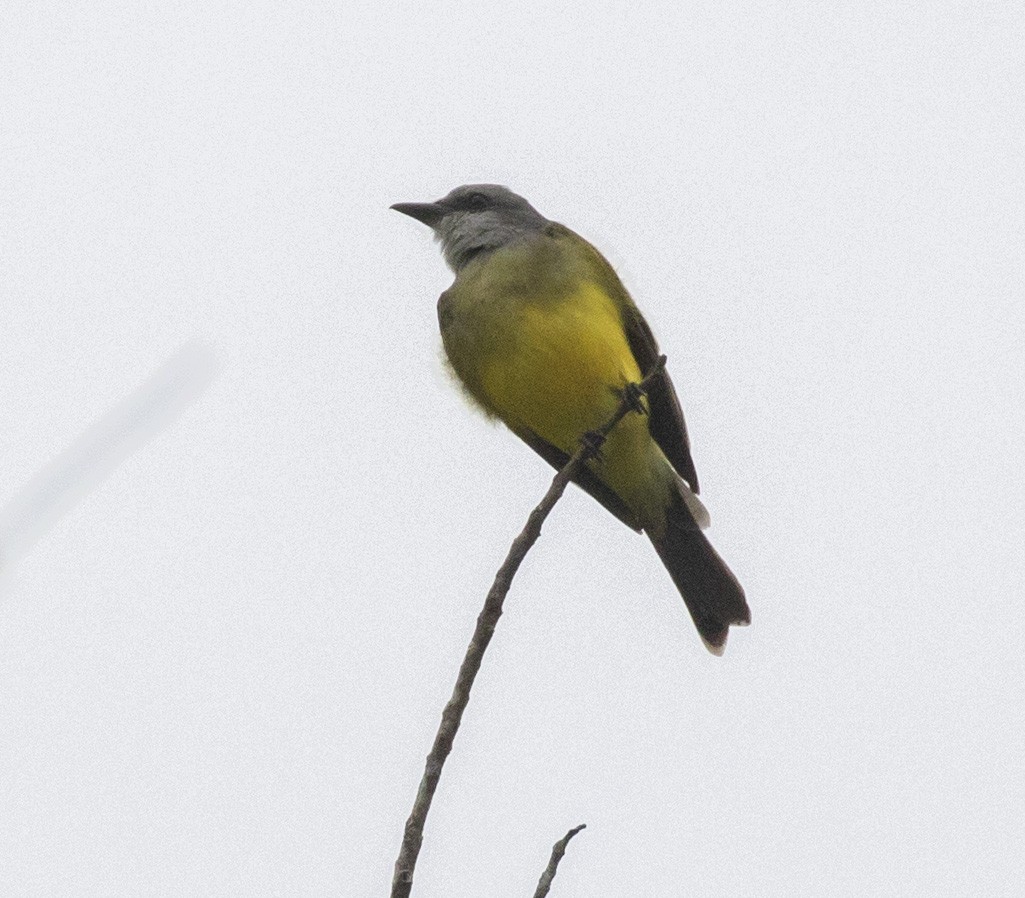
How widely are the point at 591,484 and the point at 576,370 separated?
83 centimetres

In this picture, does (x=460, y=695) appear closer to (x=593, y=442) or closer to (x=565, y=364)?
(x=593, y=442)

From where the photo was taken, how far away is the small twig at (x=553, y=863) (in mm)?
2555

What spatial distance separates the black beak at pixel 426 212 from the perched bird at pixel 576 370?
0.11m

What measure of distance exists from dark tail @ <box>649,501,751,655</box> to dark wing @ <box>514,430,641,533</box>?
0.17 meters

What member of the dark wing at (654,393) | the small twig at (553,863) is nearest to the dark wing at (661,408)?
the dark wing at (654,393)

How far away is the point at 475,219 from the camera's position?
6809mm

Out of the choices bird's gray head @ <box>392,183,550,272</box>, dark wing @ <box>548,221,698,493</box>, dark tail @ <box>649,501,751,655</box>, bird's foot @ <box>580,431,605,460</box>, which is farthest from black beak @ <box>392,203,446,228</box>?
bird's foot @ <box>580,431,605,460</box>

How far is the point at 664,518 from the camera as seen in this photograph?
6.48 meters

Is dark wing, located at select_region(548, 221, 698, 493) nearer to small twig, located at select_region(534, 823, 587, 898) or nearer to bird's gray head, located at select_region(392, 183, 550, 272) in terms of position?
bird's gray head, located at select_region(392, 183, 550, 272)

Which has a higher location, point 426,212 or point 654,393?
point 426,212

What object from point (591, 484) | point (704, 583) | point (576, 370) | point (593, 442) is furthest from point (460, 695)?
point (704, 583)

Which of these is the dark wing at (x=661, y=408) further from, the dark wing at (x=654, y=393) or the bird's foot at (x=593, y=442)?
the bird's foot at (x=593, y=442)

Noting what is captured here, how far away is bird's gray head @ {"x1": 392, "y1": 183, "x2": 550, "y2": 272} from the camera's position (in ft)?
21.5

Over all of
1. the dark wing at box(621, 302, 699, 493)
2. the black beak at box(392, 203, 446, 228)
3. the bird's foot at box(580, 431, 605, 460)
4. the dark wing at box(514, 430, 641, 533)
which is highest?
the black beak at box(392, 203, 446, 228)
